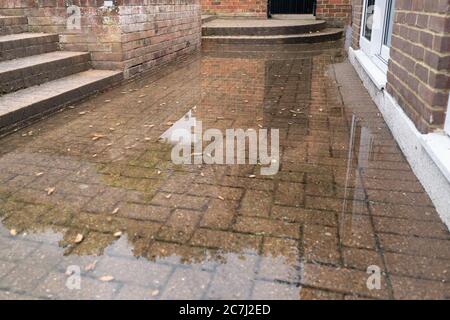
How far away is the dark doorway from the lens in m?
14.5

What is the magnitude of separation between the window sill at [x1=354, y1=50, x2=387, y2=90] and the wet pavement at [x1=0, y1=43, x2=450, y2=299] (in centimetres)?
43

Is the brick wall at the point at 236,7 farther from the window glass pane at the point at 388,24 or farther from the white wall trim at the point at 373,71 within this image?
the window glass pane at the point at 388,24

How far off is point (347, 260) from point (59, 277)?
161 centimetres

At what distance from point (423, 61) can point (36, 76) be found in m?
4.78

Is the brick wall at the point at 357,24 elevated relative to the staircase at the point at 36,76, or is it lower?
elevated

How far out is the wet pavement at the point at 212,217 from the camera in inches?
85.2

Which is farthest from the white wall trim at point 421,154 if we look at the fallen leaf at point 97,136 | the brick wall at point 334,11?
the brick wall at point 334,11

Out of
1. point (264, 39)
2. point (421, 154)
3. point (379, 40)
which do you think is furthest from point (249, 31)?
point (421, 154)

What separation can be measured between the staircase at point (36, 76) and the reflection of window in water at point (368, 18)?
14.7 feet

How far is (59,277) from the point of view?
2203mm

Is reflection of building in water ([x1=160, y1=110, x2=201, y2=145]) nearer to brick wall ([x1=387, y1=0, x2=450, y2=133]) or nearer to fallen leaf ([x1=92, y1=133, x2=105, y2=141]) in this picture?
fallen leaf ([x1=92, y1=133, x2=105, y2=141])

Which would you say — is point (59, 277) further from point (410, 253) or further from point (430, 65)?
point (430, 65)
